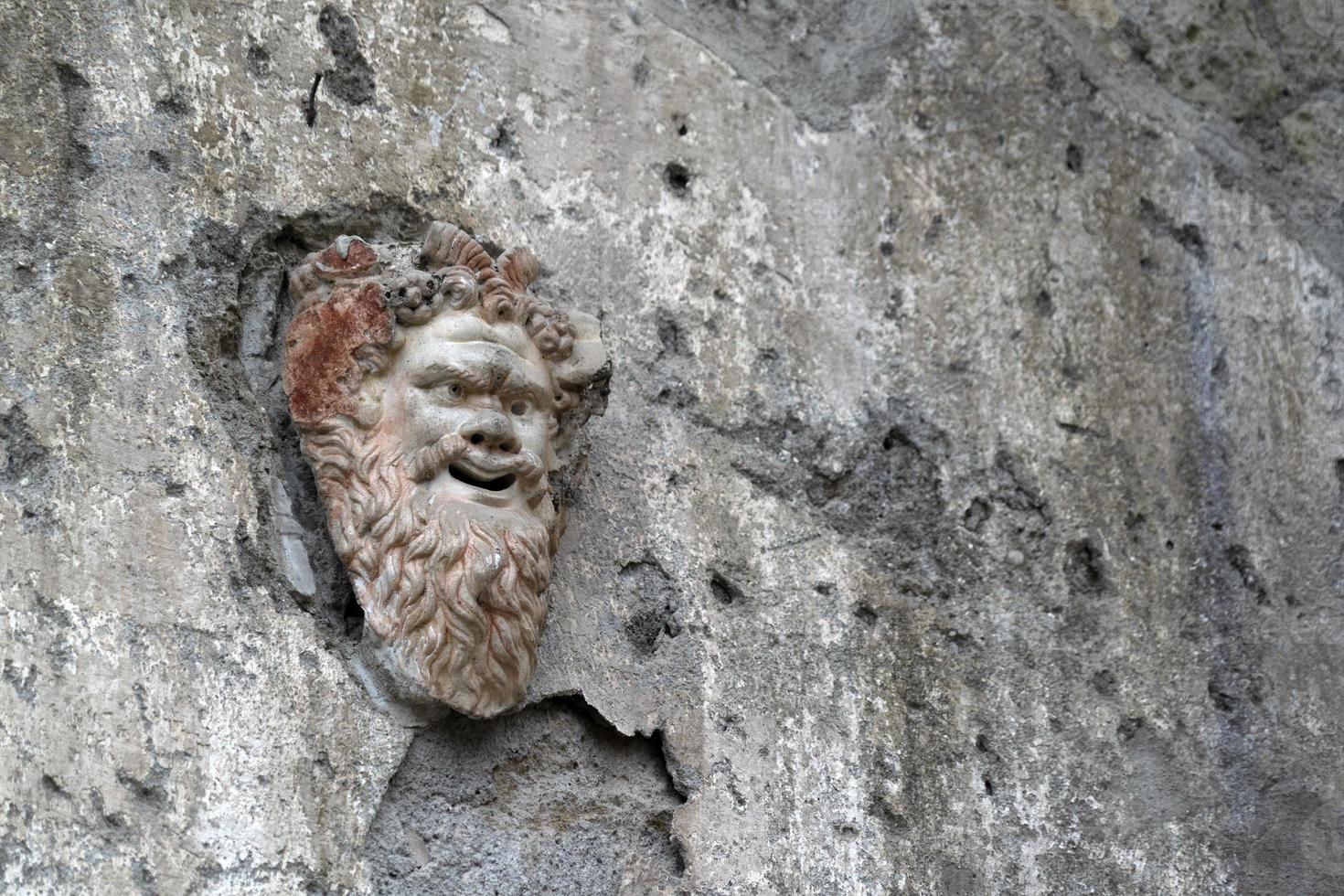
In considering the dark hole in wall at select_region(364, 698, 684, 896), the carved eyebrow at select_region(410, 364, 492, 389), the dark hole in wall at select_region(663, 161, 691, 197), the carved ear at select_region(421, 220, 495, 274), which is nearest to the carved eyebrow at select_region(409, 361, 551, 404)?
the carved eyebrow at select_region(410, 364, 492, 389)

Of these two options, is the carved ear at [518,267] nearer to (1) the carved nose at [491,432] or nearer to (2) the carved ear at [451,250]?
(2) the carved ear at [451,250]

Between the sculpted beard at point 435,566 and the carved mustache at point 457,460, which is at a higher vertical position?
the carved mustache at point 457,460

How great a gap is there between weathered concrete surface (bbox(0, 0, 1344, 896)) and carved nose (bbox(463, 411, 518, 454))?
20 centimetres

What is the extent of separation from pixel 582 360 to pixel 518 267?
122mm

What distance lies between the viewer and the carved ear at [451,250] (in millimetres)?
1812

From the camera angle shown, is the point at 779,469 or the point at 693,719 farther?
the point at 779,469

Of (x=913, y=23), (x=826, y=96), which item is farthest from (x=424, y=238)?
(x=913, y=23)

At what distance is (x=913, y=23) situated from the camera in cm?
233

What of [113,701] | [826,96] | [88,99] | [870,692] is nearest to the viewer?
[113,701]

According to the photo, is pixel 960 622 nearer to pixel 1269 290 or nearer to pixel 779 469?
pixel 779 469

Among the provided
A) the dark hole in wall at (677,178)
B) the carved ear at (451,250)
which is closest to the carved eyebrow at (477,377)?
the carved ear at (451,250)

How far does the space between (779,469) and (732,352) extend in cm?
15

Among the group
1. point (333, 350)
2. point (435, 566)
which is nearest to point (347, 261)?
point (333, 350)

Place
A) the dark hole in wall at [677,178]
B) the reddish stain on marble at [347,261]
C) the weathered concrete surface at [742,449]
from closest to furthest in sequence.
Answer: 1. the weathered concrete surface at [742,449]
2. the reddish stain on marble at [347,261]
3. the dark hole in wall at [677,178]
